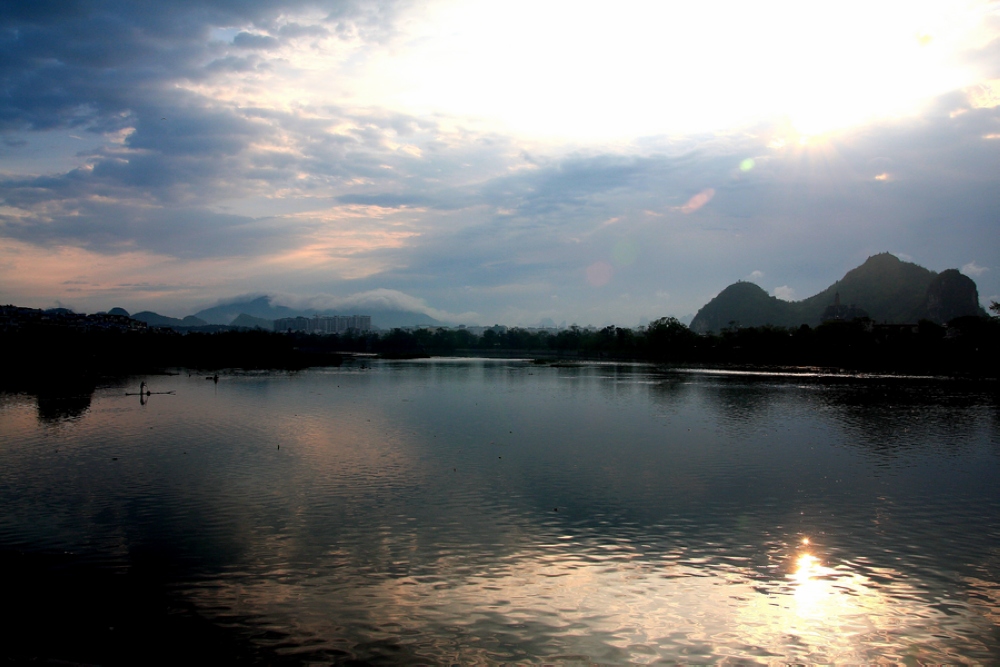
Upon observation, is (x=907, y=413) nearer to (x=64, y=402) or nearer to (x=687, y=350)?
(x=64, y=402)

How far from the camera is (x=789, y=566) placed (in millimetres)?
12898

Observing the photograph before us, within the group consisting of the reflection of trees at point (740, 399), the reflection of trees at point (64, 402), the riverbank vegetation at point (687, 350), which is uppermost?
the riverbank vegetation at point (687, 350)

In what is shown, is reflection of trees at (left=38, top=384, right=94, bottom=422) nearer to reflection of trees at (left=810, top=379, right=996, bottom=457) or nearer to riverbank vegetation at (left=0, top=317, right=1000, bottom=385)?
riverbank vegetation at (left=0, top=317, right=1000, bottom=385)

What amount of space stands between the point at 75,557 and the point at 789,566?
574 inches

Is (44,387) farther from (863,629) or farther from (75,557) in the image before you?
(863,629)

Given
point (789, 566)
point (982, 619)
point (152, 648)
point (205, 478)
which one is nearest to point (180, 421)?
point (205, 478)

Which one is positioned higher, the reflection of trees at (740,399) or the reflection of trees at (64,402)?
the reflection of trees at (64,402)

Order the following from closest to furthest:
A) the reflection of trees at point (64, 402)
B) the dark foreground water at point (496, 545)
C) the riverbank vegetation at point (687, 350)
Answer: the dark foreground water at point (496, 545)
the reflection of trees at point (64, 402)
the riverbank vegetation at point (687, 350)

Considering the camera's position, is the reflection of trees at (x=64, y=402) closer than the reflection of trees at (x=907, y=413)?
No

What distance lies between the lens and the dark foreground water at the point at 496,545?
9.70 metres

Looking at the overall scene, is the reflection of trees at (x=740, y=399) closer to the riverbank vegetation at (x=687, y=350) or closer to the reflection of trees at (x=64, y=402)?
the reflection of trees at (x=64, y=402)

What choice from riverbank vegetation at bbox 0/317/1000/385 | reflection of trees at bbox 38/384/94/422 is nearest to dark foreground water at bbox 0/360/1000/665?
reflection of trees at bbox 38/384/94/422

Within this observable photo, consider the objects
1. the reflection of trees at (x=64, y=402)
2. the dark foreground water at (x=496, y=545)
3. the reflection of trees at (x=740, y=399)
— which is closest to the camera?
the dark foreground water at (x=496, y=545)

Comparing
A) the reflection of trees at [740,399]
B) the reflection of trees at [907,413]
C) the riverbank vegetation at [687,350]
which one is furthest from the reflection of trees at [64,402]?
the reflection of trees at [907,413]
